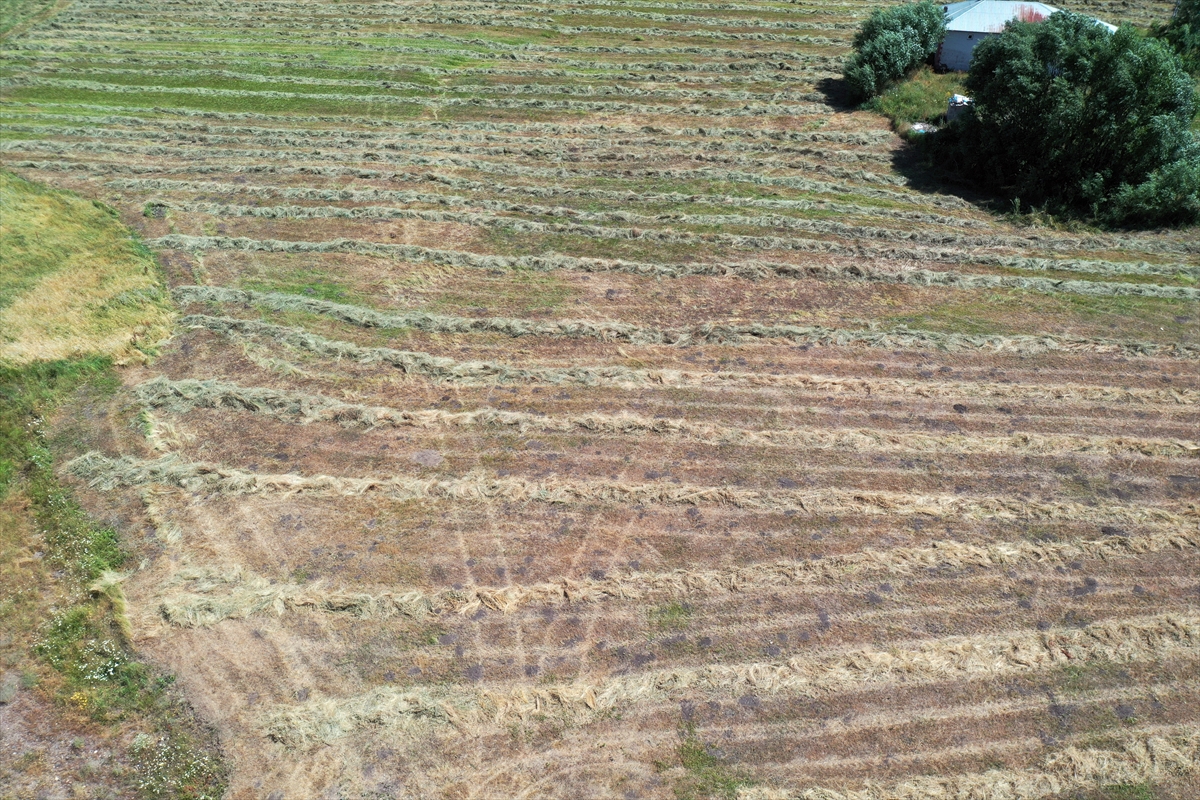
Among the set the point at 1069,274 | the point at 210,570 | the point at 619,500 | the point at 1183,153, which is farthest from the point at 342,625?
the point at 1183,153

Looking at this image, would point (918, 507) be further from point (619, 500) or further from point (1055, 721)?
point (619, 500)

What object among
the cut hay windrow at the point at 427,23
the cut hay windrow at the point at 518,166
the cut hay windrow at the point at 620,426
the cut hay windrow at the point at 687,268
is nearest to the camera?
the cut hay windrow at the point at 620,426

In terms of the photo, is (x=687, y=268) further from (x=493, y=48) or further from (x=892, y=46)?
(x=493, y=48)

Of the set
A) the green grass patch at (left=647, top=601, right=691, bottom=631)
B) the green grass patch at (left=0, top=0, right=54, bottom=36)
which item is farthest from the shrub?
the green grass patch at (left=0, top=0, right=54, bottom=36)

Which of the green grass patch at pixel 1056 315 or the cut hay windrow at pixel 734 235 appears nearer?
the green grass patch at pixel 1056 315

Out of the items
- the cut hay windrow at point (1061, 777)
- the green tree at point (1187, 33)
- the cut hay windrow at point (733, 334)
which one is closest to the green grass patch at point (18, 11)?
the cut hay windrow at point (733, 334)

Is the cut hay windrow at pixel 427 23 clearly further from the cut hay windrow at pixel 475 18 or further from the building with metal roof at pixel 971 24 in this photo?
the building with metal roof at pixel 971 24

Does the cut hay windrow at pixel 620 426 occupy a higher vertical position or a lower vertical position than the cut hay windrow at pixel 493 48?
lower

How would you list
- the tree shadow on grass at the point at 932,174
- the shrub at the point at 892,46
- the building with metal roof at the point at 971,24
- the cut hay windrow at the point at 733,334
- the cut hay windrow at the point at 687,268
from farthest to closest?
the building with metal roof at the point at 971,24 → the shrub at the point at 892,46 → the tree shadow on grass at the point at 932,174 → the cut hay windrow at the point at 687,268 → the cut hay windrow at the point at 733,334
